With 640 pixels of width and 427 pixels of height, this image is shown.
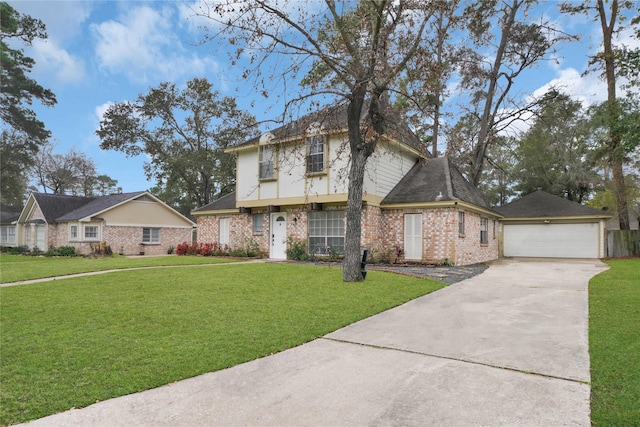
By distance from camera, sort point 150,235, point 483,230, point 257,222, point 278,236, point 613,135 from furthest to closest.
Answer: point 150,235 < point 257,222 < point 483,230 < point 613,135 < point 278,236

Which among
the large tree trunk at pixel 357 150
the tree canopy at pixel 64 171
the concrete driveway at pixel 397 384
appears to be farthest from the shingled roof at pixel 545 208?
the tree canopy at pixel 64 171

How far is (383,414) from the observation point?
2.92m

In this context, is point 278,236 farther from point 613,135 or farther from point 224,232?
point 613,135

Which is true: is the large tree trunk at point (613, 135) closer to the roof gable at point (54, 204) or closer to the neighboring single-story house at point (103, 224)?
the neighboring single-story house at point (103, 224)

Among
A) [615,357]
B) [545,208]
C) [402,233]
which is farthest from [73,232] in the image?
[545,208]

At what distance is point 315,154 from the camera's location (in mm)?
16078

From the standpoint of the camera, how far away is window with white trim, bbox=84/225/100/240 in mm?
24145

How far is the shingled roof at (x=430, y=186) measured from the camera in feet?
50.3

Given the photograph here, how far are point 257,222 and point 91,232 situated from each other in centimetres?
1285

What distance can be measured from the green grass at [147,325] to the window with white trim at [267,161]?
8.02m

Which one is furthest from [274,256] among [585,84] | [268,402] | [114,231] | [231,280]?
[585,84]

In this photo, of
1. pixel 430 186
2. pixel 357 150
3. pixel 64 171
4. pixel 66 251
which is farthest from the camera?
pixel 64 171

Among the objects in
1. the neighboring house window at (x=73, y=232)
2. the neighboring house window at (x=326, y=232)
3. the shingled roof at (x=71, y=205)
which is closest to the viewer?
the neighboring house window at (x=326, y=232)

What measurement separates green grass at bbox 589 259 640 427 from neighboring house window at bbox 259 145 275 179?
1276cm
